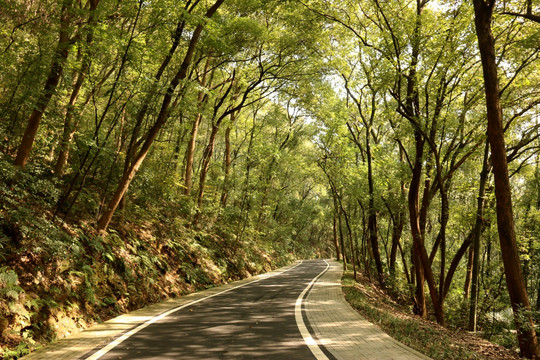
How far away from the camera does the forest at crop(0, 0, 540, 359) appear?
23.9ft

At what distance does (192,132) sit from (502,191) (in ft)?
45.4

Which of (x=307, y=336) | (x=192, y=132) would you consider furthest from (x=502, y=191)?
(x=192, y=132)

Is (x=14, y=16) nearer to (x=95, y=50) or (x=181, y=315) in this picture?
(x=95, y=50)

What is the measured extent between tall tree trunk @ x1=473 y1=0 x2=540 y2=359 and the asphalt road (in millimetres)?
5021

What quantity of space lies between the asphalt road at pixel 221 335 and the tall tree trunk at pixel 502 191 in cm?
502

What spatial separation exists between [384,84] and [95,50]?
9443 millimetres

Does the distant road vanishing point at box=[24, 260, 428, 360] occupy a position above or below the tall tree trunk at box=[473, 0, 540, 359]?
below

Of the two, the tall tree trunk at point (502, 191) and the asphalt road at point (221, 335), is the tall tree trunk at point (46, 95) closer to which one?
the asphalt road at point (221, 335)

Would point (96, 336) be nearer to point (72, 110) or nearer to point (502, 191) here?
point (72, 110)

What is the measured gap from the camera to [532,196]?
19.7m

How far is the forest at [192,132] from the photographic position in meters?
7.27

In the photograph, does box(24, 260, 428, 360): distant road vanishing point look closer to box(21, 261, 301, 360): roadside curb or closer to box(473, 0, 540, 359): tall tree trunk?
box(21, 261, 301, 360): roadside curb

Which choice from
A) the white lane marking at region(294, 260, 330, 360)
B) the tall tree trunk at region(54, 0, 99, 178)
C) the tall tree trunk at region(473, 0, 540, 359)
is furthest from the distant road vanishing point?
the tall tree trunk at region(54, 0, 99, 178)

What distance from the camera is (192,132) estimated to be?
1706 cm
